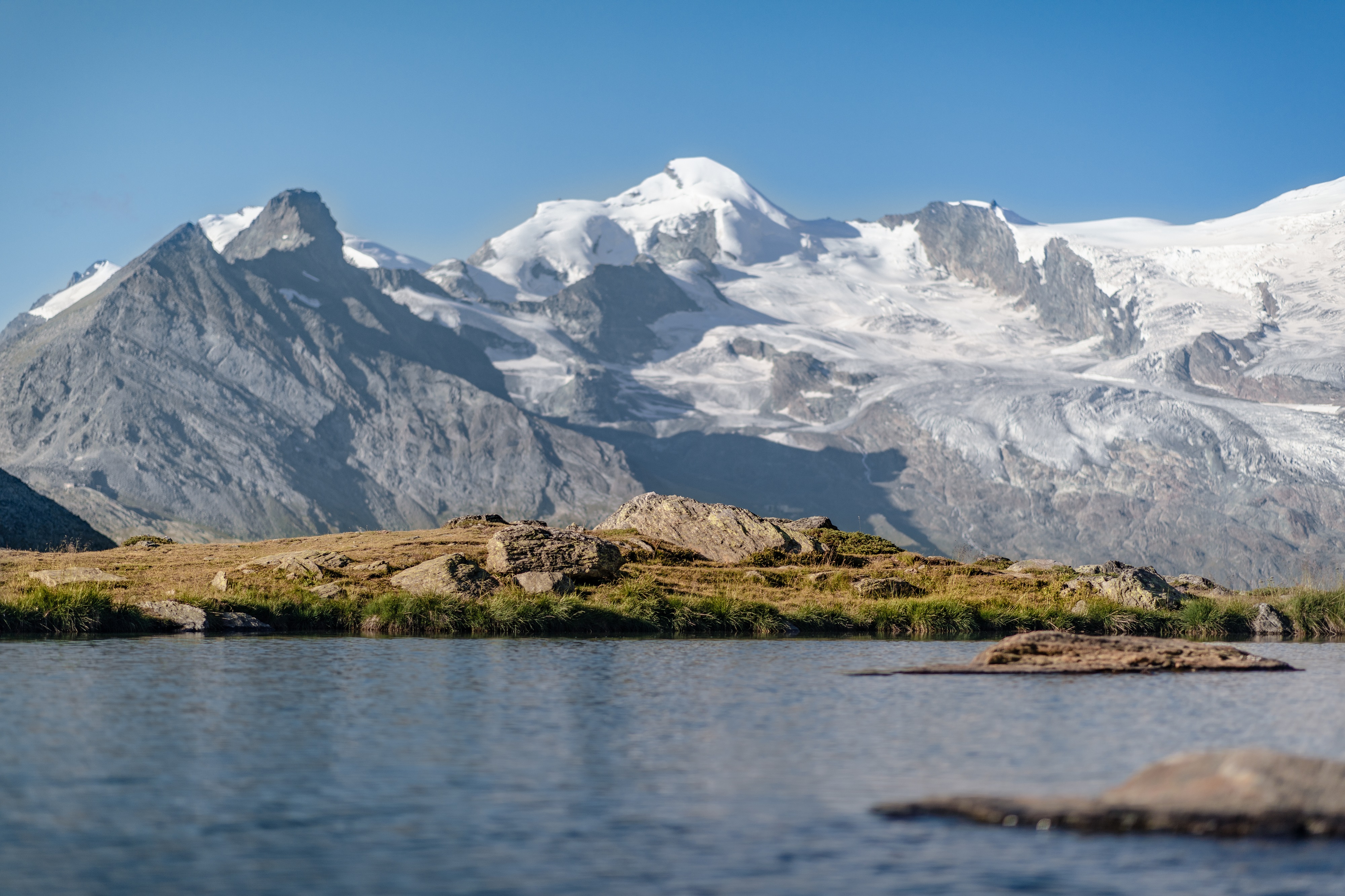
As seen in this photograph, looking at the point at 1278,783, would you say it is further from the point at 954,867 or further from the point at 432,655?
the point at 432,655

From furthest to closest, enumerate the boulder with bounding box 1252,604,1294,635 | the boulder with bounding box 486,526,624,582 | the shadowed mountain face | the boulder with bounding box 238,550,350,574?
the shadowed mountain face → the boulder with bounding box 238,550,350,574 → the boulder with bounding box 1252,604,1294,635 → the boulder with bounding box 486,526,624,582

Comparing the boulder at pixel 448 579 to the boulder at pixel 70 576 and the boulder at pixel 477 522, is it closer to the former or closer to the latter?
the boulder at pixel 70 576

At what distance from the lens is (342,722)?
19.3 meters

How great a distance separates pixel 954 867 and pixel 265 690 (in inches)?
595

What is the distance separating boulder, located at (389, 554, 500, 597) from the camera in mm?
42344

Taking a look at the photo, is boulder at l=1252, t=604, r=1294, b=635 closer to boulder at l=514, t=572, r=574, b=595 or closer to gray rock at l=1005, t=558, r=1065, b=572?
gray rock at l=1005, t=558, r=1065, b=572

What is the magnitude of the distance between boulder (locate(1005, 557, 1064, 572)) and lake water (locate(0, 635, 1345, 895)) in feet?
123

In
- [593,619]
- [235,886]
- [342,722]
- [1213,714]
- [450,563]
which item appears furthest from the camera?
[450,563]

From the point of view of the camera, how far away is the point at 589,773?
52.2ft

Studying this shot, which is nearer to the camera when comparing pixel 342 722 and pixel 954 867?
pixel 954 867

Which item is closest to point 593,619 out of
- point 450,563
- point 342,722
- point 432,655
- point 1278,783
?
point 450,563

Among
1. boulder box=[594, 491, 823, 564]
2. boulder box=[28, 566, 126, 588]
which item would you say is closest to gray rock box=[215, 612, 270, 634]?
boulder box=[28, 566, 126, 588]

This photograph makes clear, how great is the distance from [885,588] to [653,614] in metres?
13.8

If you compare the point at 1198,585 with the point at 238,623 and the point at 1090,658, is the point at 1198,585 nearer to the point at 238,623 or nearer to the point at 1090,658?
the point at 1090,658
